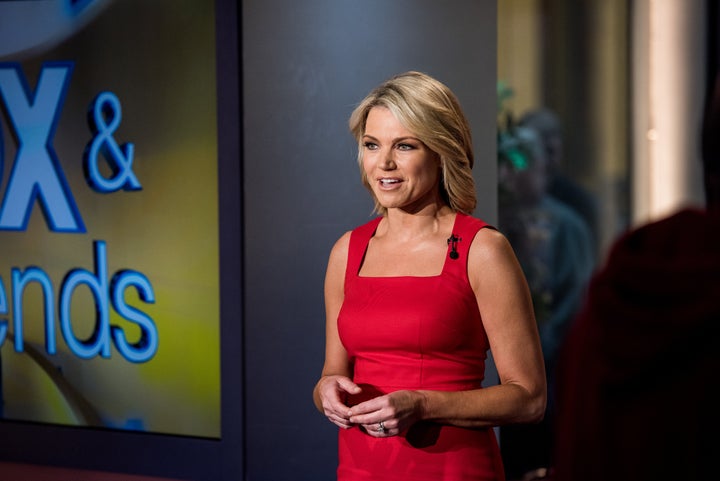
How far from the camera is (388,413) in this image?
74.7 inches

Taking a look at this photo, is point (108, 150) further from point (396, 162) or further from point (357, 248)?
point (396, 162)

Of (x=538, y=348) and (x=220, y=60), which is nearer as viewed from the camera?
(x=538, y=348)

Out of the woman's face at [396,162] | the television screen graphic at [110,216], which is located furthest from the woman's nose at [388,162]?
the television screen graphic at [110,216]

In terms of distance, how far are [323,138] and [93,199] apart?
1158 millimetres

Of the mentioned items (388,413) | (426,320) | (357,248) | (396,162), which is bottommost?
(388,413)

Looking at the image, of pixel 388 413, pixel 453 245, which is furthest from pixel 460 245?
pixel 388 413

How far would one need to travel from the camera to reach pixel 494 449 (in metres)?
2.10

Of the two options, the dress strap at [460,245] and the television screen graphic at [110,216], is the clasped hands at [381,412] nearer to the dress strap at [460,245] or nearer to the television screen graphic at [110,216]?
the dress strap at [460,245]

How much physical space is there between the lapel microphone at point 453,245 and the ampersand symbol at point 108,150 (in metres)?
2.26

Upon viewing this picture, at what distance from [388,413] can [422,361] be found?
0.21 metres

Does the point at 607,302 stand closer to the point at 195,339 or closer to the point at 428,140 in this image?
the point at 428,140

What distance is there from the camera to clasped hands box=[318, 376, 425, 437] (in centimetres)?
191

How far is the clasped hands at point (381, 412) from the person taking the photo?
1.91 m

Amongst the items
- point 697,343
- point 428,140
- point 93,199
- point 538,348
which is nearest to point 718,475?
point 697,343
